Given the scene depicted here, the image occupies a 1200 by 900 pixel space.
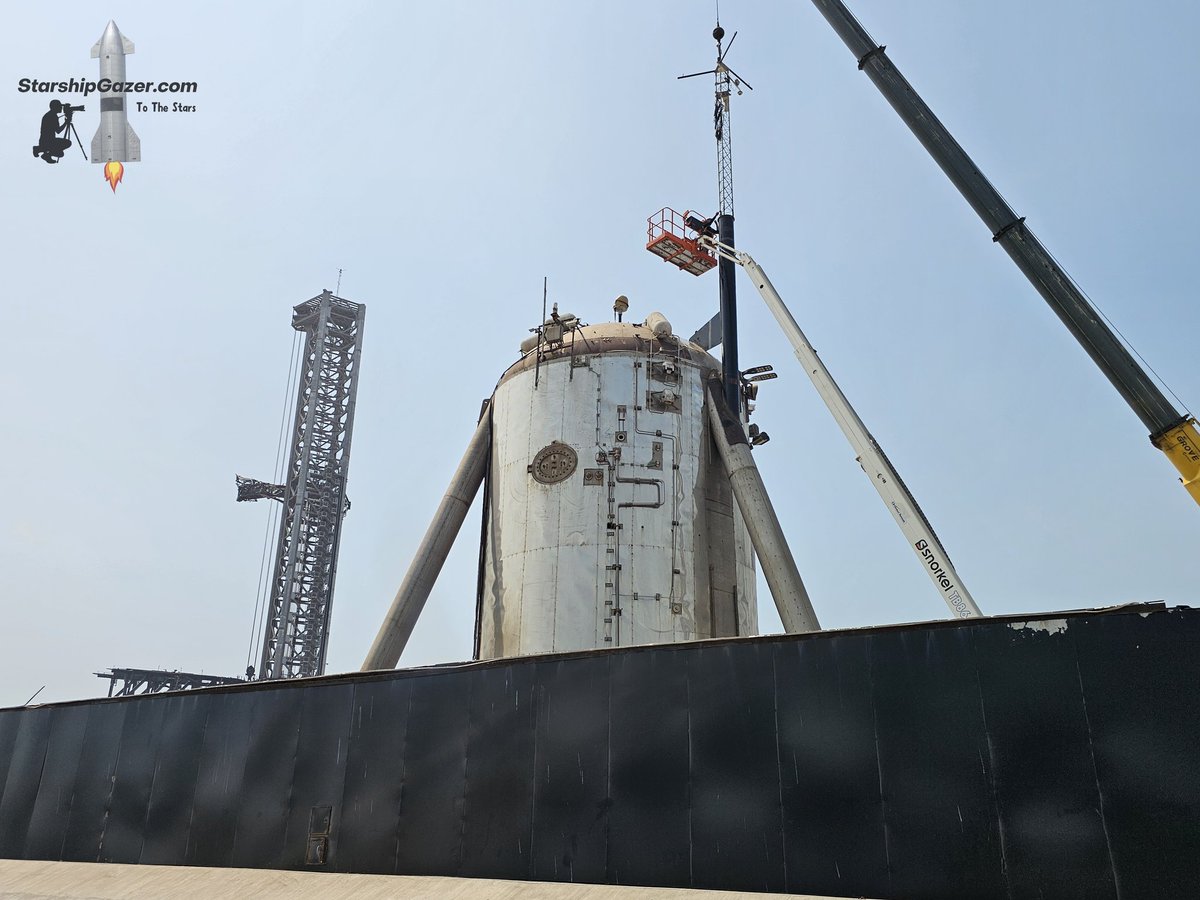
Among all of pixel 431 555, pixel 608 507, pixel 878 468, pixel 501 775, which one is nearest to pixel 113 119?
pixel 431 555

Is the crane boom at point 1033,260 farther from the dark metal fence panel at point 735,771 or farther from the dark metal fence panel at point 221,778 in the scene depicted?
the dark metal fence panel at point 221,778

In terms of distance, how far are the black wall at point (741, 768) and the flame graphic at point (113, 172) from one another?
25.3 metres

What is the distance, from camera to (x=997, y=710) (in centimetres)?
878

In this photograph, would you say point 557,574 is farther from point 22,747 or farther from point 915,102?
point 915,102

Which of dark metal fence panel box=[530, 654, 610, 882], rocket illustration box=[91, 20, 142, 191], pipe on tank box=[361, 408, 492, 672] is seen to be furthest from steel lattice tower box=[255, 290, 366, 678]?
dark metal fence panel box=[530, 654, 610, 882]

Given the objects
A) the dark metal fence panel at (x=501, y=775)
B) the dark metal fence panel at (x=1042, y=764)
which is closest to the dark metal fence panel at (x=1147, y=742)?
the dark metal fence panel at (x=1042, y=764)

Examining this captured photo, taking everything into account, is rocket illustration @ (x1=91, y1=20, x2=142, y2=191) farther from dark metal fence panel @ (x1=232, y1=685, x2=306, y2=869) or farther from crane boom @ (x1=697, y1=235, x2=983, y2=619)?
dark metal fence panel @ (x1=232, y1=685, x2=306, y2=869)

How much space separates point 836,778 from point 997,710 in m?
1.73

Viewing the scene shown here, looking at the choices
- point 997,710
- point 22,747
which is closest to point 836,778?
point 997,710

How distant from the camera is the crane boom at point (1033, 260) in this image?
16609 millimetres

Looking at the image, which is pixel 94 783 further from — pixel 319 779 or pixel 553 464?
pixel 553 464

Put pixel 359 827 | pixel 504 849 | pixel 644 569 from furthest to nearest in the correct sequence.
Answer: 1. pixel 644 569
2. pixel 359 827
3. pixel 504 849

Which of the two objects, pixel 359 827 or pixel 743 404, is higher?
pixel 743 404

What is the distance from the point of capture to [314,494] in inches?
2335
